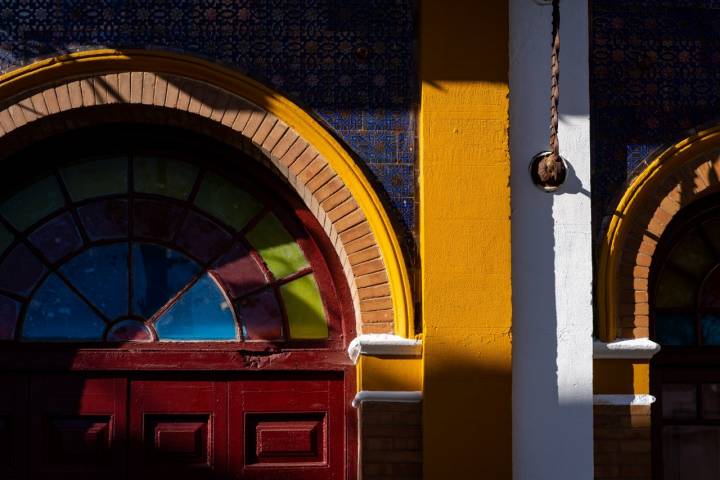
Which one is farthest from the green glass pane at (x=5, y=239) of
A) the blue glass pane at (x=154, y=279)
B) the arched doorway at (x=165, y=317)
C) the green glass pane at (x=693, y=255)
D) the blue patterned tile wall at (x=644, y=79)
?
the green glass pane at (x=693, y=255)

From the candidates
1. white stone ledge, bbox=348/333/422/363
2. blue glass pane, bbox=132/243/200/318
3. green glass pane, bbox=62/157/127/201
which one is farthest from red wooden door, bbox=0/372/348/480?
green glass pane, bbox=62/157/127/201

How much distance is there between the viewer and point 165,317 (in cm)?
629

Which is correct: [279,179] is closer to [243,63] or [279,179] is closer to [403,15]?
[243,63]

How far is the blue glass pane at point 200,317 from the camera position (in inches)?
248

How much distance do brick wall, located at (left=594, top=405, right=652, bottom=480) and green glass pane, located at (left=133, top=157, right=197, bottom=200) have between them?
8.29 feet

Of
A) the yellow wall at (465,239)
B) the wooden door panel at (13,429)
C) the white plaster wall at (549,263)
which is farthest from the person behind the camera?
the wooden door panel at (13,429)

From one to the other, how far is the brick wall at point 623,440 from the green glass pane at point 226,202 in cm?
216

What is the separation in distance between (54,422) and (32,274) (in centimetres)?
81

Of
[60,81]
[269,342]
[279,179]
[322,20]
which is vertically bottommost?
[269,342]

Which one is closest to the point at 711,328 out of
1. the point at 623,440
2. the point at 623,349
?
the point at 623,349

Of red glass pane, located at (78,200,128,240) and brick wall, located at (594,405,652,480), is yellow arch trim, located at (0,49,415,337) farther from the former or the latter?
brick wall, located at (594,405,652,480)

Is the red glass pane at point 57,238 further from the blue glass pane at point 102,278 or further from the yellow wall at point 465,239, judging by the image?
the yellow wall at point 465,239

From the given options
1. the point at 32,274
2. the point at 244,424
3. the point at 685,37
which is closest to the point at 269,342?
the point at 244,424

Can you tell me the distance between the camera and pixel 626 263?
20.1 ft
